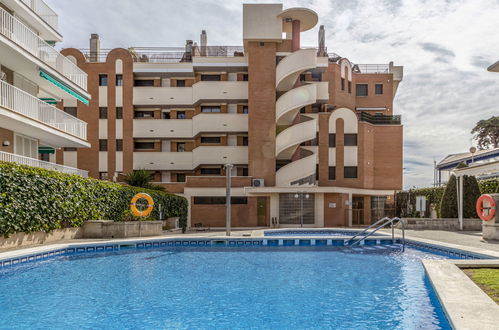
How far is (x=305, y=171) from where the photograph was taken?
31.0 meters

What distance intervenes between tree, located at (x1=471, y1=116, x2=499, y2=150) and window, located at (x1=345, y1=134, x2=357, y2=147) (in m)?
36.5

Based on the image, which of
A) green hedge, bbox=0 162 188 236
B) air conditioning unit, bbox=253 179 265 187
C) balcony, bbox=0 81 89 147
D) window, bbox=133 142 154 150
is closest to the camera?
green hedge, bbox=0 162 188 236

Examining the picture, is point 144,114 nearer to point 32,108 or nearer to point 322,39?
point 32,108

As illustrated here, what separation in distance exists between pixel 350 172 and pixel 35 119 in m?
24.1

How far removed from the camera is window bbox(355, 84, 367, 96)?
3900 cm

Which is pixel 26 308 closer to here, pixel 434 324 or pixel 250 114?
pixel 434 324

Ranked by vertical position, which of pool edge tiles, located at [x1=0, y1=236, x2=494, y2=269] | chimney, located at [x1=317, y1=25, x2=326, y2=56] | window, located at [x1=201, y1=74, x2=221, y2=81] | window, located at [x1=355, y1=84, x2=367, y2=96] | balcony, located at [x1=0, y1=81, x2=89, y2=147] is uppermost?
chimney, located at [x1=317, y1=25, x2=326, y2=56]

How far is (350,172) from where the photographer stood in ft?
112

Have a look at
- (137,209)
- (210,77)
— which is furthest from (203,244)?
(210,77)

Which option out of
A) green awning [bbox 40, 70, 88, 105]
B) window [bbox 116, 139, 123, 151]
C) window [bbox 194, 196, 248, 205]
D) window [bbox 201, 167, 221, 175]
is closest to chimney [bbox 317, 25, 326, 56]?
window [bbox 201, 167, 221, 175]

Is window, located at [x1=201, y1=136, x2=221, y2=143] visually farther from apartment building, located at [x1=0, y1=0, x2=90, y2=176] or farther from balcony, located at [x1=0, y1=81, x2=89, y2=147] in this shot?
balcony, located at [x1=0, y1=81, x2=89, y2=147]

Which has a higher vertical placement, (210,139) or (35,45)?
(35,45)

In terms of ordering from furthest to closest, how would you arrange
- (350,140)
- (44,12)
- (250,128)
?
(350,140)
(250,128)
(44,12)

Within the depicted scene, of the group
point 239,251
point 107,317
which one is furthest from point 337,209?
point 107,317
